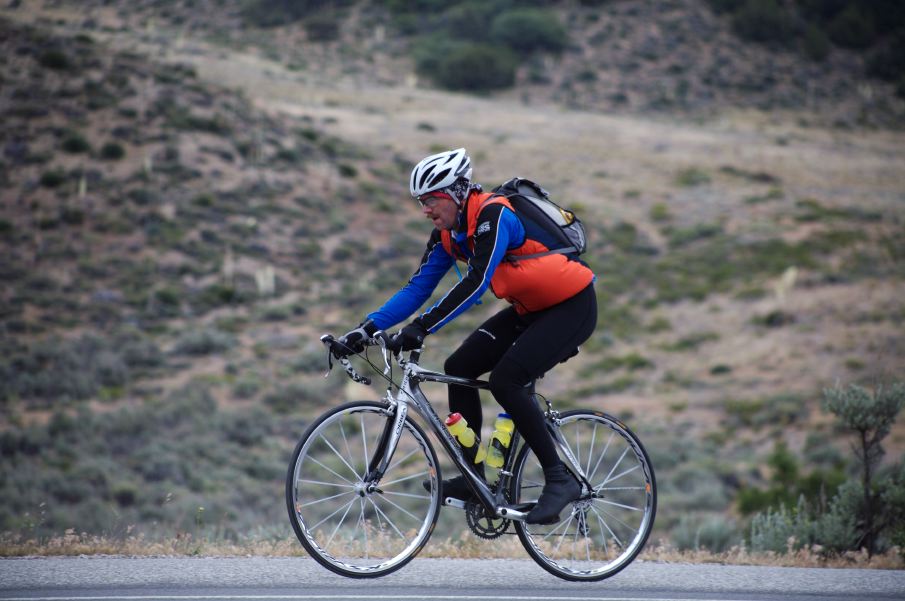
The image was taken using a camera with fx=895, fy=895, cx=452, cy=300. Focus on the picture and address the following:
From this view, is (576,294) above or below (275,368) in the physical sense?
above

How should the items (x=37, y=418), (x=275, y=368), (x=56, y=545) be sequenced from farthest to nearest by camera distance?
(x=275, y=368) < (x=37, y=418) < (x=56, y=545)

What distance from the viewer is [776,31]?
80562mm

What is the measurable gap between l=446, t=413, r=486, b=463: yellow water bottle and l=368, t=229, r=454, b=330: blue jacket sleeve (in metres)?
0.62

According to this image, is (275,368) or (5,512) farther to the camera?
(275,368)

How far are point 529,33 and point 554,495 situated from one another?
75561mm

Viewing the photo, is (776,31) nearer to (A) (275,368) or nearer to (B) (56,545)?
(A) (275,368)

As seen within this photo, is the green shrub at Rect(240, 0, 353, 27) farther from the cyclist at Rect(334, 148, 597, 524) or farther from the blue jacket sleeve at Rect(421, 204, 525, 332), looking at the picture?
the blue jacket sleeve at Rect(421, 204, 525, 332)

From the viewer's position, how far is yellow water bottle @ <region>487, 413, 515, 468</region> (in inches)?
197

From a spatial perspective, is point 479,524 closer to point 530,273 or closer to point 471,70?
point 530,273

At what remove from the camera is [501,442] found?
5.02 metres

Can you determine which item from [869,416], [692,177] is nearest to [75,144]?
[692,177]

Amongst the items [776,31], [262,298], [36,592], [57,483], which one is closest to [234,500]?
[57,483]

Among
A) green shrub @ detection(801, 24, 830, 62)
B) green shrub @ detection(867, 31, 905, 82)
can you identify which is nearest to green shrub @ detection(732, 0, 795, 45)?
green shrub @ detection(801, 24, 830, 62)

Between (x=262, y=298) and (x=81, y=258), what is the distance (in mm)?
5899
